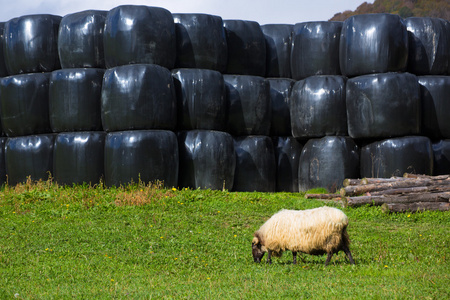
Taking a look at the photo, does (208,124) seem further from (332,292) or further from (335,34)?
(332,292)

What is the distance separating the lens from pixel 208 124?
2175 centimetres

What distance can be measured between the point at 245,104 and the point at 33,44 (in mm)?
7921

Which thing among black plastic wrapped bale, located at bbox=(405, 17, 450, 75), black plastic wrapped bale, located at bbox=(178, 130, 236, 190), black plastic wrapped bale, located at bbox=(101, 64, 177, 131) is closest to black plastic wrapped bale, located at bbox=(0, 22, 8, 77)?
black plastic wrapped bale, located at bbox=(101, 64, 177, 131)

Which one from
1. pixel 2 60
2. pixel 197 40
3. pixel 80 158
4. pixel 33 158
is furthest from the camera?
pixel 2 60

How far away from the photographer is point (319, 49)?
917 inches

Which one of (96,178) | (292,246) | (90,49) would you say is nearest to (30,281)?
(292,246)

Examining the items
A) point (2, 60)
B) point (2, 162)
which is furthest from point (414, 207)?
Answer: point (2, 60)

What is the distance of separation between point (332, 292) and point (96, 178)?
14.2m

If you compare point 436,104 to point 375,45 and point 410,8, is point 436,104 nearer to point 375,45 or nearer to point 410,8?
point 375,45

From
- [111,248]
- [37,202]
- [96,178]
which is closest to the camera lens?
[111,248]

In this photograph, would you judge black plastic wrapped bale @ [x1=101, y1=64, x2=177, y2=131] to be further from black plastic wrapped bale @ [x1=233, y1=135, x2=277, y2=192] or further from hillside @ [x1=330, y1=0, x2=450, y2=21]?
hillside @ [x1=330, y1=0, x2=450, y2=21]

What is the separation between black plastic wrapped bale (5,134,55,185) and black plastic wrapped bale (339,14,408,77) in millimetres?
11078

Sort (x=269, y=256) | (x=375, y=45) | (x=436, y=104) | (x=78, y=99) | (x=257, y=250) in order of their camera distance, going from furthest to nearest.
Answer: (x=436, y=104)
(x=375, y=45)
(x=78, y=99)
(x=257, y=250)
(x=269, y=256)

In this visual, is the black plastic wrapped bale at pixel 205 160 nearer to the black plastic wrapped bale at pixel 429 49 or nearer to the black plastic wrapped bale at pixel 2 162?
the black plastic wrapped bale at pixel 2 162
